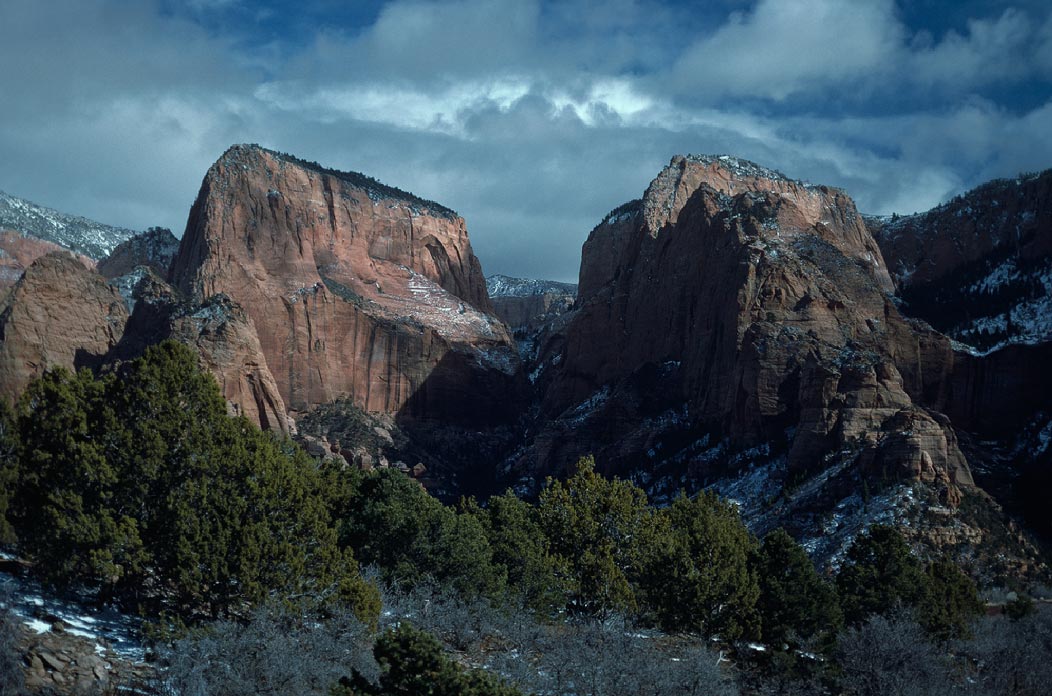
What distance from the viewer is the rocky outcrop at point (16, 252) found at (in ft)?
560

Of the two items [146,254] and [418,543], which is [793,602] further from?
[146,254]

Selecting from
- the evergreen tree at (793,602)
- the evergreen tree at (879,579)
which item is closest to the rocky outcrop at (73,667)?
the evergreen tree at (793,602)

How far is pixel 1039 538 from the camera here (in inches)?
3971

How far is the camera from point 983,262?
172m

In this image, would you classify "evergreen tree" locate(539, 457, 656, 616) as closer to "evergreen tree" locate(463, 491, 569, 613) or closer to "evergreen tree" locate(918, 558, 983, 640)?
"evergreen tree" locate(463, 491, 569, 613)

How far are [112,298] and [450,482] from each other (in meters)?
45.0

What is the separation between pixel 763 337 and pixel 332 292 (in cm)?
6444

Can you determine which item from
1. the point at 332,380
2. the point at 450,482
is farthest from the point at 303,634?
the point at 332,380

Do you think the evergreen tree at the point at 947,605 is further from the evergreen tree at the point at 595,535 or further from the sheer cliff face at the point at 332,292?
the sheer cliff face at the point at 332,292

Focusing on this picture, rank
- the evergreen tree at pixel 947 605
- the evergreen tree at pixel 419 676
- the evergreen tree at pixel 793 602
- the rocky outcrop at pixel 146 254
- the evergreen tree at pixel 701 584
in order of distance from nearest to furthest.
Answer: the evergreen tree at pixel 419 676 < the evergreen tree at pixel 701 584 < the evergreen tree at pixel 793 602 < the evergreen tree at pixel 947 605 < the rocky outcrop at pixel 146 254

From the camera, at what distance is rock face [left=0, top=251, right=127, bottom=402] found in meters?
126

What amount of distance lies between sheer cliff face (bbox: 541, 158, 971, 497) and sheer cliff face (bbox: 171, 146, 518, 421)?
49.6 ft

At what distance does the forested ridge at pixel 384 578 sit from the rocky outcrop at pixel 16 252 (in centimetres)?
12981

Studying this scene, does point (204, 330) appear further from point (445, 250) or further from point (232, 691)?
point (232, 691)
